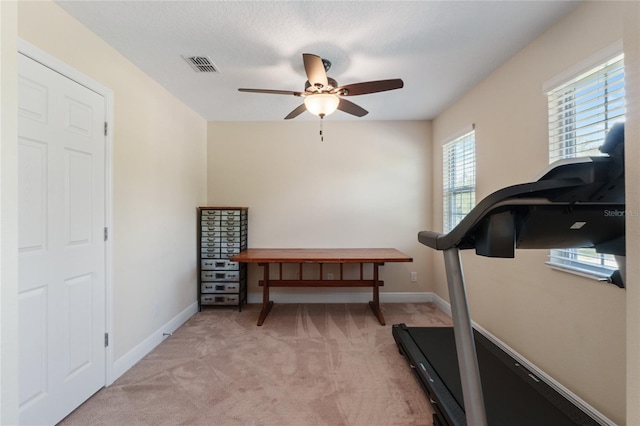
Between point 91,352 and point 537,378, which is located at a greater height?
point 91,352

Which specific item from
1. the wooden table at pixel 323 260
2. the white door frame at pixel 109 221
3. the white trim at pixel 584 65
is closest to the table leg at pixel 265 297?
the wooden table at pixel 323 260

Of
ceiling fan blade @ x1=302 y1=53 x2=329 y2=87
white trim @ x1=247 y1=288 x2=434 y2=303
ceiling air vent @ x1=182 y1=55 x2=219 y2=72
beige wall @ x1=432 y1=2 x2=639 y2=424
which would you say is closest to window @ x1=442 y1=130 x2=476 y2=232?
beige wall @ x1=432 y1=2 x2=639 y2=424

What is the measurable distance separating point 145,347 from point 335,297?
228 centimetres

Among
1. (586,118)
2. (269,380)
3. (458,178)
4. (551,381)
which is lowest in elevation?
(269,380)

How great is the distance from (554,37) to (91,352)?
3982 mm

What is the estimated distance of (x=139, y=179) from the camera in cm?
234

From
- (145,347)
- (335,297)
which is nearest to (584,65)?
(335,297)

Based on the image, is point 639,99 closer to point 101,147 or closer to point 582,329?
point 582,329

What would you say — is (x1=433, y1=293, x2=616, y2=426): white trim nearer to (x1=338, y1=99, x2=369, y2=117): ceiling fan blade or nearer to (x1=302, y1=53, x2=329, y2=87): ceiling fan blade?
(x1=338, y1=99, x2=369, y2=117): ceiling fan blade

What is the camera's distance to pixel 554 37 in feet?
5.91

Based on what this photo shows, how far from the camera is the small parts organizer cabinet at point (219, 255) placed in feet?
11.2

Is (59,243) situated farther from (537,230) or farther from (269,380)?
(537,230)

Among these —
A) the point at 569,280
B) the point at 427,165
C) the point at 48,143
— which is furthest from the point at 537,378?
the point at 48,143

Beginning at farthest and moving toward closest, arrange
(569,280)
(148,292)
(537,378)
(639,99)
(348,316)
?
(348,316) < (148,292) < (537,378) < (569,280) < (639,99)
